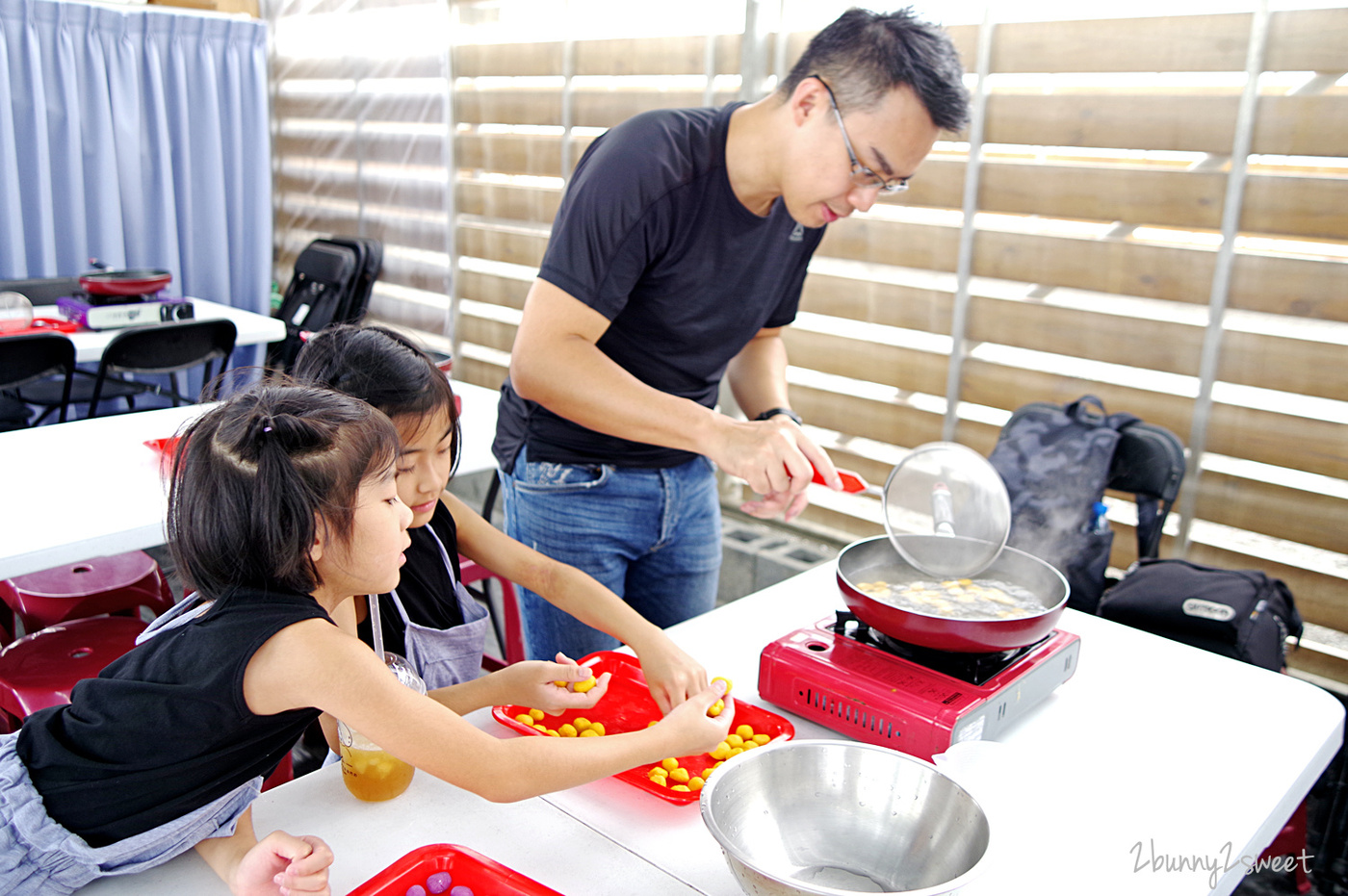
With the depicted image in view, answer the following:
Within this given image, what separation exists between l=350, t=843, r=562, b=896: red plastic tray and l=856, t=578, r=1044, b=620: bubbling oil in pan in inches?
23.3

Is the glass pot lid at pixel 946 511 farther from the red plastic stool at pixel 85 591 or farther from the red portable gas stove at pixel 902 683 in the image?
the red plastic stool at pixel 85 591

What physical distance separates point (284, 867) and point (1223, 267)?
2.58 metres

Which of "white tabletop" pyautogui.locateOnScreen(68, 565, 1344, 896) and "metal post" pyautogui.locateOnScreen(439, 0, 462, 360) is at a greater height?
"metal post" pyautogui.locateOnScreen(439, 0, 462, 360)

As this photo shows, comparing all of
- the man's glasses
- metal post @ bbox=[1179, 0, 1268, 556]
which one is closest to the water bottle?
metal post @ bbox=[1179, 0, 1268, 556]

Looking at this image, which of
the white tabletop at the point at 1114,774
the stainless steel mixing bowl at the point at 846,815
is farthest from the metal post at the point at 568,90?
the stainless steel mixing bowl at the point at 846,815

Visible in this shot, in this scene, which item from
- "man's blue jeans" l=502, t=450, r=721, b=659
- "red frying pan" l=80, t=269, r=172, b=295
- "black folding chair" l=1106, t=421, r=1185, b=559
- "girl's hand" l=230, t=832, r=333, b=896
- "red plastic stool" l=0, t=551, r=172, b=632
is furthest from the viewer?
"red frying pan" l=80, t=269, r=172, b=295

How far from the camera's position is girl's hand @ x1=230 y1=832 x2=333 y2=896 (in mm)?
957

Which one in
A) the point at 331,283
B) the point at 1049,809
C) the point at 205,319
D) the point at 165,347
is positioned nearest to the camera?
the point at 1049,809

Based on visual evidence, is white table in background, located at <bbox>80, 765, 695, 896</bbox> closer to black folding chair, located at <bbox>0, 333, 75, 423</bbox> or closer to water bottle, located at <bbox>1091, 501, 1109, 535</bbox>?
water bottle, located at <bbox>1091, 501, 1109, 535</bbox>

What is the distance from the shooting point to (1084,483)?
254 centimetres

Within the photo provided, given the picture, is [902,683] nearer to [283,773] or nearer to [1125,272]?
[283,773]

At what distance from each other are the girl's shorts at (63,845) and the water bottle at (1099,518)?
83.2 inches

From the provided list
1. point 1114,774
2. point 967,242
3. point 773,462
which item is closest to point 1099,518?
point 967,242

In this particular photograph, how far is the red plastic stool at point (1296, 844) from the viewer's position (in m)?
2.19
